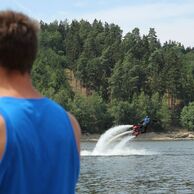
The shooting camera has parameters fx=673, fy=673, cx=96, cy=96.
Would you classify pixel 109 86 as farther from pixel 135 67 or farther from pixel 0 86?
pixel 0 86

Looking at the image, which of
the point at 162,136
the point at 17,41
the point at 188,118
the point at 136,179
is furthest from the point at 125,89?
the point at 17,41

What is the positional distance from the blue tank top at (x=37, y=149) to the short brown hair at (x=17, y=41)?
217 mm

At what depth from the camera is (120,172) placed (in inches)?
1700

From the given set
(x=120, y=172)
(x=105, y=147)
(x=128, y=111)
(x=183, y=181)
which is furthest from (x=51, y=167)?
(x=128, y=111)

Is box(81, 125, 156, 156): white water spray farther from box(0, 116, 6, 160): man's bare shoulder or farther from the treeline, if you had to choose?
the treeline

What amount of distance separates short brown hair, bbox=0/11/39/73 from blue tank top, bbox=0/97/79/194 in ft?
0.71

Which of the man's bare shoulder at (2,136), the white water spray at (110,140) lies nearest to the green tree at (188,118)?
the white water spray at (110,140)

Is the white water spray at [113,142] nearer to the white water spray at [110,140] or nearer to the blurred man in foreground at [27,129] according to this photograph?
the white water spray at [110,140]

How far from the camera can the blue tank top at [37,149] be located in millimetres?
3045

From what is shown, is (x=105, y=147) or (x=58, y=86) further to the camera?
(x=58, y=86)

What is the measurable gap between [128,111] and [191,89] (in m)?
32.8

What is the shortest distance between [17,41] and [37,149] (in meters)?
0.55

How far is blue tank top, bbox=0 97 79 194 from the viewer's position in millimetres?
3045

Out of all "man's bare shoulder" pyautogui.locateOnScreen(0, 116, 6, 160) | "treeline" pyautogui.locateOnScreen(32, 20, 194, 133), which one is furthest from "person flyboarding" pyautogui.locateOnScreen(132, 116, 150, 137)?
"treeline" pyautogui.locateOnScreen(32, 20, 194, 133)
